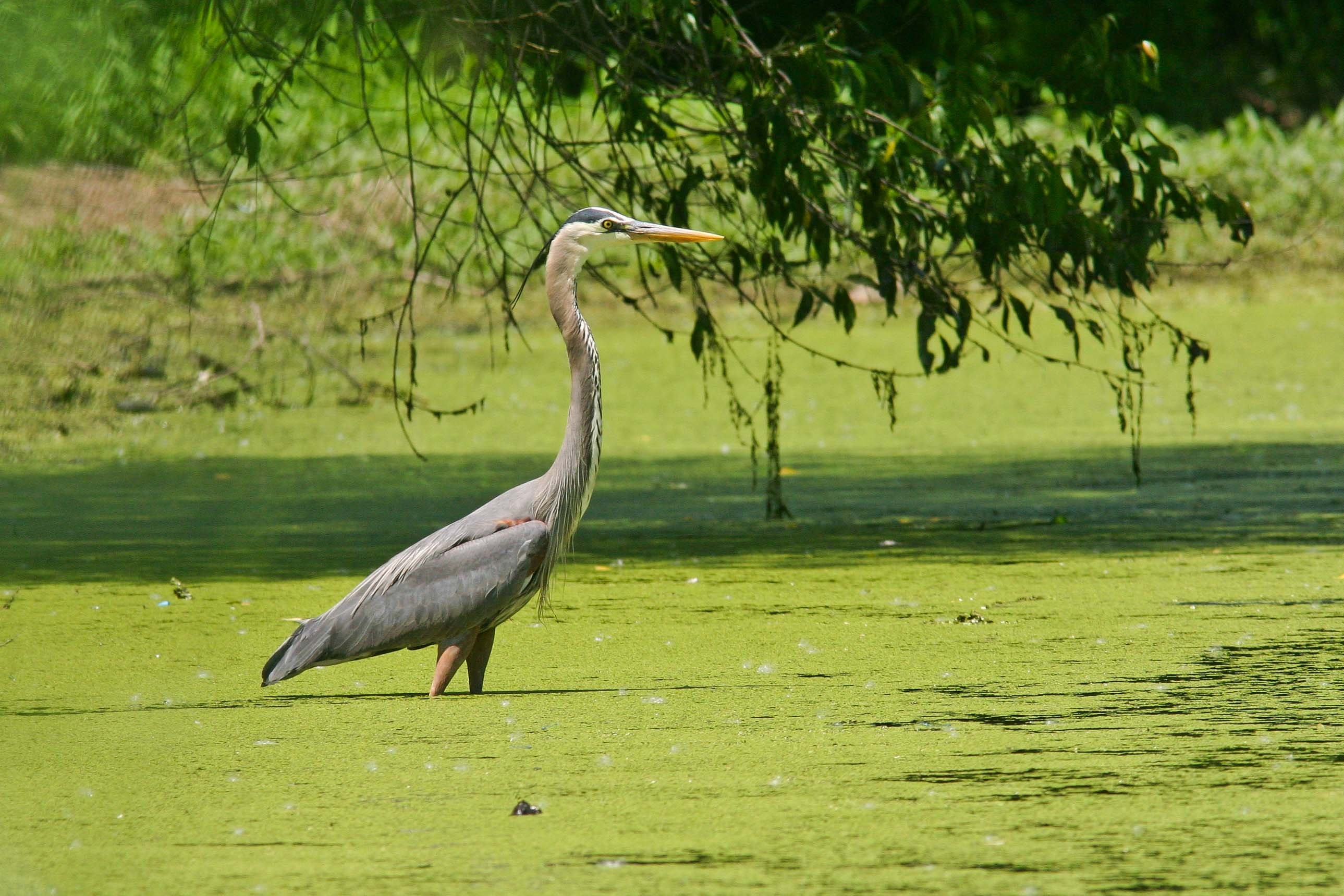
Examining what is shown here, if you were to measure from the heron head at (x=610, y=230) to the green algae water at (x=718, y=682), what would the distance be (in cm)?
96

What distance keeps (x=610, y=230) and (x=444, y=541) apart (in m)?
0.86

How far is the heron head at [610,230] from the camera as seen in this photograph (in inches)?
177

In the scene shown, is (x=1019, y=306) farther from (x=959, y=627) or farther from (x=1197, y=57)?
(x=1197, y=57)

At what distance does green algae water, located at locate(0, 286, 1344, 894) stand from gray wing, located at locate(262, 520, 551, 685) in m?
0.11

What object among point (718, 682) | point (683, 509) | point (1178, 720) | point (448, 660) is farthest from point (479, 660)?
point (683, 509)

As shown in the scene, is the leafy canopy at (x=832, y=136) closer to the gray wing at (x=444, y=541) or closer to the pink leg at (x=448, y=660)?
the gray wing at (x=444, y=541)

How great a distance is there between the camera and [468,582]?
409 cm

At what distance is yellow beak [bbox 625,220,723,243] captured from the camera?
452 centimetres

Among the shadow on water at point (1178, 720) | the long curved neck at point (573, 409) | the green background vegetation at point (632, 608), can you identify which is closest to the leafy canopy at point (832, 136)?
the green background vegetation at point (632, 608)

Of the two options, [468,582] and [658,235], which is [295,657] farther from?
[658,235]

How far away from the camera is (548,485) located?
169 inches

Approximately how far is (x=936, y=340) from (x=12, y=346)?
5.61 meters

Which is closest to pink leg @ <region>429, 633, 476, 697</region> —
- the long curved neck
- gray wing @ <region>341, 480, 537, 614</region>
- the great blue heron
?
the great blue heron

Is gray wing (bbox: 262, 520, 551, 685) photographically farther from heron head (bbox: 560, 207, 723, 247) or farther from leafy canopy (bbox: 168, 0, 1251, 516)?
leafy canopy (bbox: 168, 0, 1251, 516)
